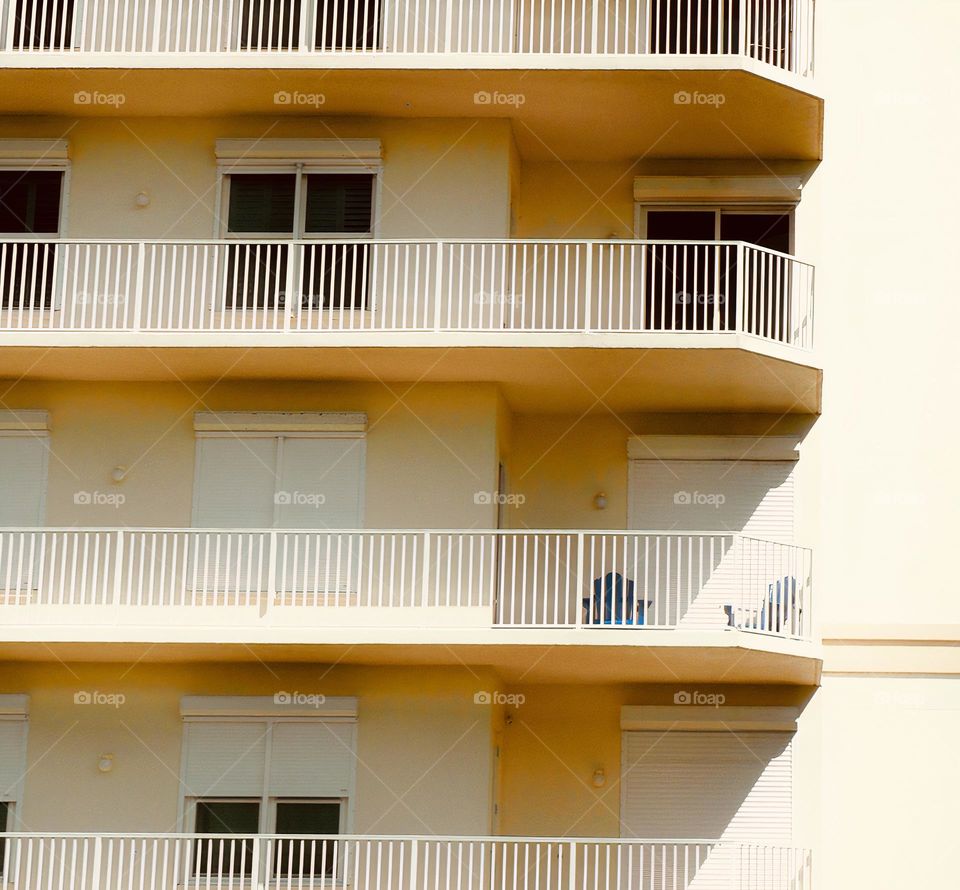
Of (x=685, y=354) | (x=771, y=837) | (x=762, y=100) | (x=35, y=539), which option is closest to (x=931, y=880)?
(x=771, y=837)

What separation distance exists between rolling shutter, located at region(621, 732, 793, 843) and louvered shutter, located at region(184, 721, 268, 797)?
3912mm

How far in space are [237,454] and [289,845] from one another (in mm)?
4246

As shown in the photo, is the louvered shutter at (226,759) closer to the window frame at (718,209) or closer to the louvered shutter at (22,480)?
the louvered shutter at (22,480)

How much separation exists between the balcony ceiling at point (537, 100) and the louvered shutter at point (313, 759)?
22.7 ft

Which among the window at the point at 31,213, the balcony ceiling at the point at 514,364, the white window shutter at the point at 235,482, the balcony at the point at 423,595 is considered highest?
the window at the point at 31,213

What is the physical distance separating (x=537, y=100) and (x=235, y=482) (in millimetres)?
5336

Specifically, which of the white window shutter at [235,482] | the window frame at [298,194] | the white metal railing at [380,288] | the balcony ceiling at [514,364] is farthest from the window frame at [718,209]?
the white window shutter at [235,482]

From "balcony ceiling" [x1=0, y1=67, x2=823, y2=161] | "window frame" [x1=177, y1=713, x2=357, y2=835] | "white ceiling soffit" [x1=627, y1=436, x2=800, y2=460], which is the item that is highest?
"balcony ceiling" [x1=0, y1=67, x2=823, y2=161]

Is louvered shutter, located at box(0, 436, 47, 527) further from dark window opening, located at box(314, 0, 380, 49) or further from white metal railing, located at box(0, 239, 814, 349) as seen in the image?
dark window opening, located at box(314, 0, 380, 49)

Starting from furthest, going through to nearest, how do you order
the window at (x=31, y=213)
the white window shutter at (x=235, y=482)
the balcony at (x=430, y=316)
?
1. the window at (x=31, y=213)
2. the white window shutter at (x=235, y=482)
3. the balcony at (x=430, y=316)

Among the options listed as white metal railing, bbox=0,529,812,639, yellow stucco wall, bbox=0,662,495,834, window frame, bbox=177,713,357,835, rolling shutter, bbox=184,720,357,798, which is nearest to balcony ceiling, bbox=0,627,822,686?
yellow stucco wall, bbox=0,662,495,834

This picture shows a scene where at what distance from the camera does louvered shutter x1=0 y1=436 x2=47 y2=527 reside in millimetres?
21062

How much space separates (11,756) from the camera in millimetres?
20375

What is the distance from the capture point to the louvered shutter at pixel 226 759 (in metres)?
20.1
